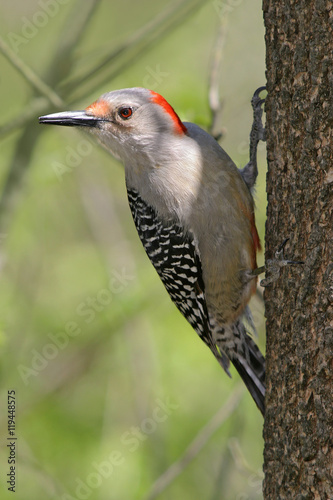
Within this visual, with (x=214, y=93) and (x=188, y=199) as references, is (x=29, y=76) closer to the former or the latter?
(x=214, y=93)

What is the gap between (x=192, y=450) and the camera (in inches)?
205

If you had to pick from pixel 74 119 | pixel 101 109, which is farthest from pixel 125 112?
pixel 74 119

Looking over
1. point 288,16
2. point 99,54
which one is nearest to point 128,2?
point 99,54

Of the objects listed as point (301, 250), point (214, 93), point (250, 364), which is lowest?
point (250, 364)

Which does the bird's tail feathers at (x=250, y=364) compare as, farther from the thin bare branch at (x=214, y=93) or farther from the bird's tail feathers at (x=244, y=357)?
the thin bare branch at (x=214, y=93)

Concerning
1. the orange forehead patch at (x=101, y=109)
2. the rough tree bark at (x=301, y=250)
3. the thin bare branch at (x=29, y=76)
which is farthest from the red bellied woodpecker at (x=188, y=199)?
the rough tree bark at (x=301, y=250)

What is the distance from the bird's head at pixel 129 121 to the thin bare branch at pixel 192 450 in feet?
7.78

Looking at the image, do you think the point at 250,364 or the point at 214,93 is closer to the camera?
the point at 250,364

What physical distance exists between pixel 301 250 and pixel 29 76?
273 cm

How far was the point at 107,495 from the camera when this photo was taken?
19.6 feet

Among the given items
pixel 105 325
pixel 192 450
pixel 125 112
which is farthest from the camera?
pixel 105 325

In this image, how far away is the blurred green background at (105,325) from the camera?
19.0 ft

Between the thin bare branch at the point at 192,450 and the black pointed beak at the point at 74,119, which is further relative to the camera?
the thin bare branch at the point at 192,450

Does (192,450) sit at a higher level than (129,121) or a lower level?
lower
